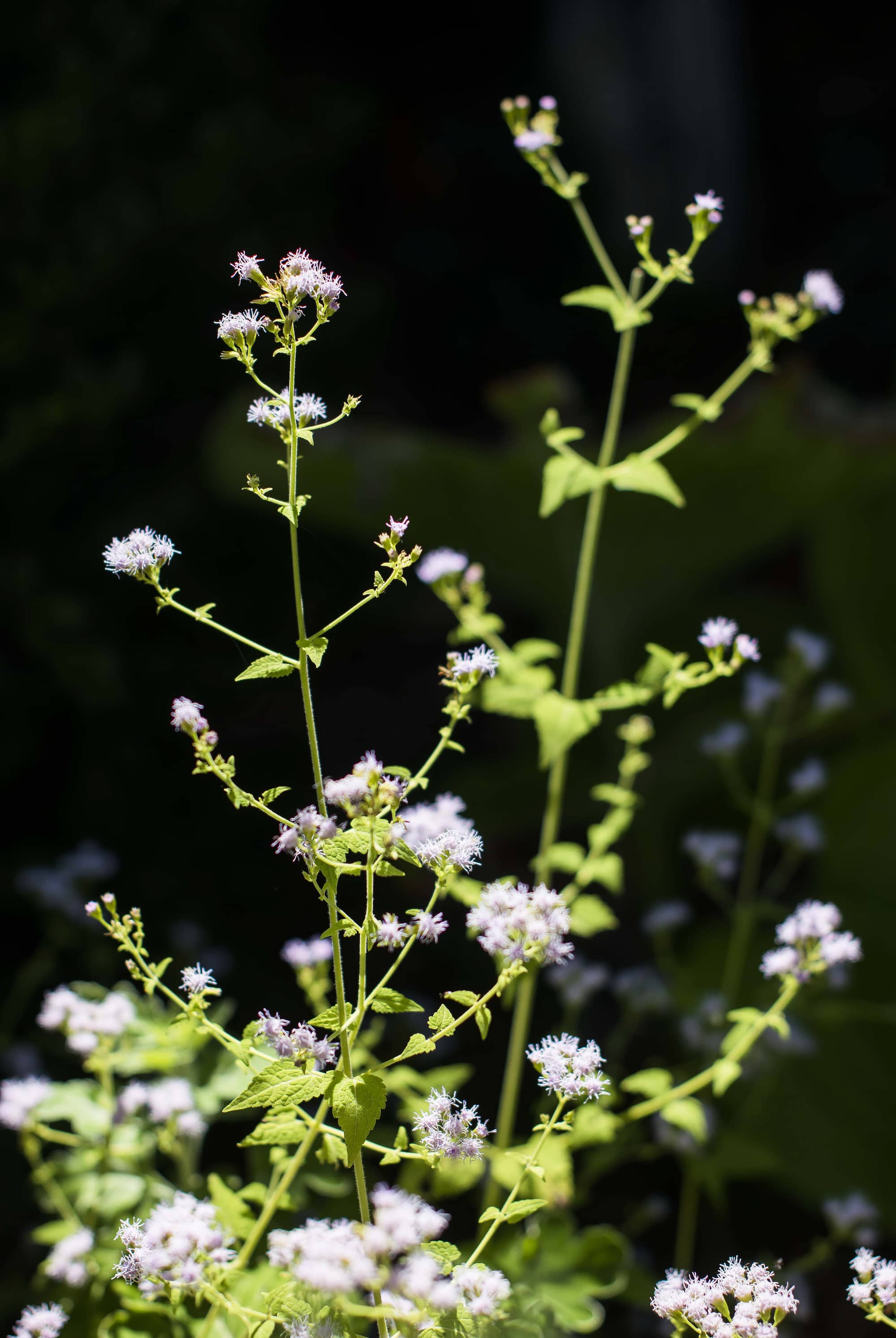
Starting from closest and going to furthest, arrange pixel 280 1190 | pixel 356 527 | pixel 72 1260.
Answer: pixel 280 1190
pixel 72 1260
pixel 356 527

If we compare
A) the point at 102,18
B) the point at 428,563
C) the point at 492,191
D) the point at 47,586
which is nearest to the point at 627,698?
the point at 428,563

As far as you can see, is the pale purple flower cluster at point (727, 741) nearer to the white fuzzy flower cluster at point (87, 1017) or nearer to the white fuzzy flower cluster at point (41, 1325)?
the white fuzzy flower cluster at point (87, 1017)

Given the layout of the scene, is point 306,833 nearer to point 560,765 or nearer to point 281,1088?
point 281,1088

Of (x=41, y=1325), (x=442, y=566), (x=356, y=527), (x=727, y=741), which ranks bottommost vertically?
(x=41, y=1325)

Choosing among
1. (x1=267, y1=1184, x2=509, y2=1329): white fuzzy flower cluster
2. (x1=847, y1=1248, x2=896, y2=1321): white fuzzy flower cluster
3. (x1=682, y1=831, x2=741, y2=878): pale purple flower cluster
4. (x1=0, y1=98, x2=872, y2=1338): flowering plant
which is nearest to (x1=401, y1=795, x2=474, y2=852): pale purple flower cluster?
(x1=0, y1=98, x2=872, y2=1338): flowering plant

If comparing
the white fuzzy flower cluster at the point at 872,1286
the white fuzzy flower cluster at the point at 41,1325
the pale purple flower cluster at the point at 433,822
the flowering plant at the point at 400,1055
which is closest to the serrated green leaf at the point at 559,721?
the flowering plant at the point at 400,1055

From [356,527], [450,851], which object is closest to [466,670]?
[450,851]

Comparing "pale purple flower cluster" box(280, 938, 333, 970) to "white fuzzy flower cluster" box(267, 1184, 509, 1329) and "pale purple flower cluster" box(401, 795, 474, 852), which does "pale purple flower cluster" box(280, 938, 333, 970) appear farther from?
"white fuzzy flower cluster" box(267, 1184, 509, 1329)
